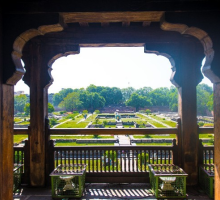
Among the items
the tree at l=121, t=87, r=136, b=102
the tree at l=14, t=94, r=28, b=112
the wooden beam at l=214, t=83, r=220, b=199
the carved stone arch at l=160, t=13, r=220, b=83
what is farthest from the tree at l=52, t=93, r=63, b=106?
the wooden beam at l=214, t=83, r=220, b=199

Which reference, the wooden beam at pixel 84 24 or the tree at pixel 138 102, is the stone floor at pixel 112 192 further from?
the tree at pixel 138 102

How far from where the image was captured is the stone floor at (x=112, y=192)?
4.13m

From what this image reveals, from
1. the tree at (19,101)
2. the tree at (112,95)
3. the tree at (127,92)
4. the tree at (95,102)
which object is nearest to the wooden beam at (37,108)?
the tree at (19,101)

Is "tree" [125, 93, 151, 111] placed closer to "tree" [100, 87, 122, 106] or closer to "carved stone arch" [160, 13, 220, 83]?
"tree" [100, 87, 122, 106]

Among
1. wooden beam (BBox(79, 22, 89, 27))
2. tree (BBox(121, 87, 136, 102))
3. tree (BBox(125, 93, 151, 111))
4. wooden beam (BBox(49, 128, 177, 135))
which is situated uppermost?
tree (BBox(121, 87, 136, 102))

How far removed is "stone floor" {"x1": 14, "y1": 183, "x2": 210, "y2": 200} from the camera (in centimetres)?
413

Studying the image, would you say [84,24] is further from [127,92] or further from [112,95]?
[127,92]

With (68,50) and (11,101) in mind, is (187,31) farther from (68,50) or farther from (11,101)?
(68,50)

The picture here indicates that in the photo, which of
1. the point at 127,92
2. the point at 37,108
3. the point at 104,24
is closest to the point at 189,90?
the point at 104,24

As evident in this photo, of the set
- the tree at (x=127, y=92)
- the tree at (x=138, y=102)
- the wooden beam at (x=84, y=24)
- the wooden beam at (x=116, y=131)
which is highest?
the tree at (x=127, y=92)

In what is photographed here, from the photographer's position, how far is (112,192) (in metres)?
4.36

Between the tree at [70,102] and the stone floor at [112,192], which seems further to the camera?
the tree at [70,102]

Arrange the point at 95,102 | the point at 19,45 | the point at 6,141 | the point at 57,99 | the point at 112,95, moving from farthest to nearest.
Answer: the point at 112,95 → the point at 57,99 → the point at 95,102 → the point at 19,45 → the point at 6,141

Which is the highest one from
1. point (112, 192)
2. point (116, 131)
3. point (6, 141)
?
point (6, 141)
